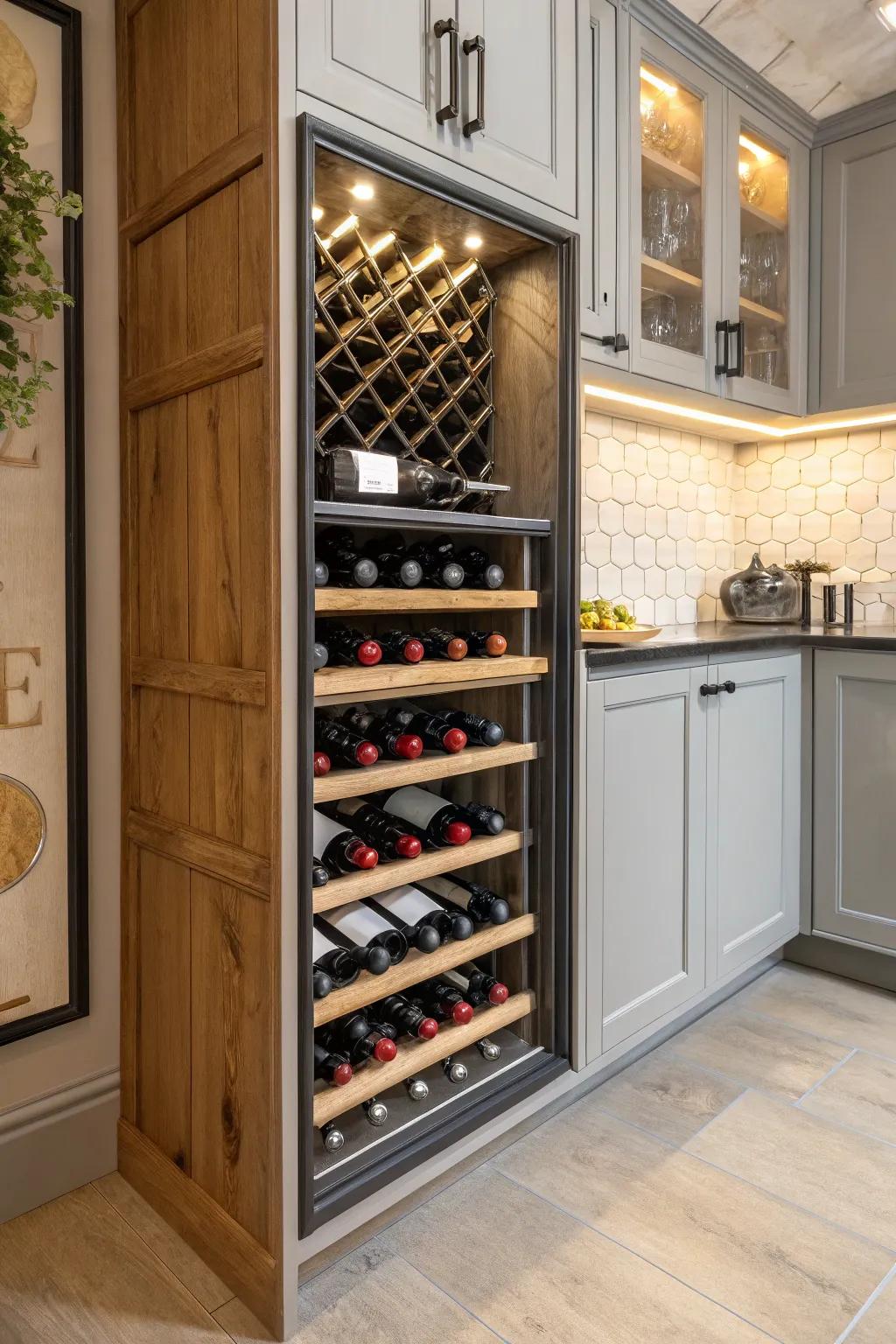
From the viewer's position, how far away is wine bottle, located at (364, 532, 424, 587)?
1556mm

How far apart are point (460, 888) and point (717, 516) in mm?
1859

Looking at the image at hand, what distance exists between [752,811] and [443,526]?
1281 mm

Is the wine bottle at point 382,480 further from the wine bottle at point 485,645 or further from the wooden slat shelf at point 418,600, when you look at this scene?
the wine bottle at point 485,645

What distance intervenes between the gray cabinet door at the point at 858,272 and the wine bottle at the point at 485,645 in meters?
1.61

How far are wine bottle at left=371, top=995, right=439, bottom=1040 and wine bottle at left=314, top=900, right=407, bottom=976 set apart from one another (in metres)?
0.10

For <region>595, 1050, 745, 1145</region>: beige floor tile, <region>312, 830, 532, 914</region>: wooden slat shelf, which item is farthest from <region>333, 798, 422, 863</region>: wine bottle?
<region>595, 1050, 745, 1145</region>: beige floor tile

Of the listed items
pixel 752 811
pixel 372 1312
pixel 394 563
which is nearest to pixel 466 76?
pixel 394 563

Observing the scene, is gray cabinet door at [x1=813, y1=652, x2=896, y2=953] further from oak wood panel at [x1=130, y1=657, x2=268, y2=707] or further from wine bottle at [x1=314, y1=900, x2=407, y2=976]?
oak wood panel at [x1=130, y1=657, x2=268, y2=707]

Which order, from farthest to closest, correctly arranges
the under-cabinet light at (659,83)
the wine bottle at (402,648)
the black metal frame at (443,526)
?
1. the under-cabinet light at (659,83)
2. the wine bottle at (402,648)
3. the black metal frame at (443,526)

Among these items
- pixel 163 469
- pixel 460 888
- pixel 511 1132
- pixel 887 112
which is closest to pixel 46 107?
pixel 163 469

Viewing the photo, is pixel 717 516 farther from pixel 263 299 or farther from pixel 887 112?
pixel 263 299

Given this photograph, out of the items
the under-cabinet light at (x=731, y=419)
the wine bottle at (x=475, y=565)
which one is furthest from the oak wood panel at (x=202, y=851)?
the under-cabinet light at (x=731, y=419)

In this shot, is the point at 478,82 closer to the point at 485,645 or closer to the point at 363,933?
the point at 485,645

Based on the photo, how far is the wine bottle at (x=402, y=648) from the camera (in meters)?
1.53
